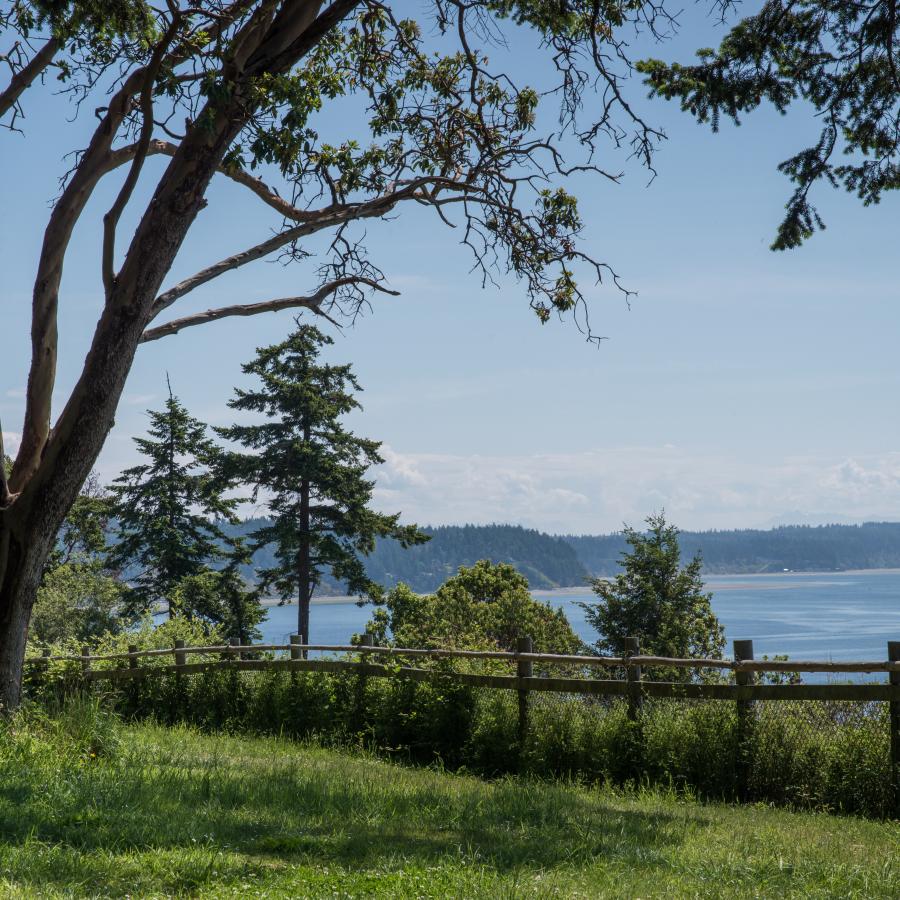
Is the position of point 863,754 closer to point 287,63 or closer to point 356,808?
point 356,808

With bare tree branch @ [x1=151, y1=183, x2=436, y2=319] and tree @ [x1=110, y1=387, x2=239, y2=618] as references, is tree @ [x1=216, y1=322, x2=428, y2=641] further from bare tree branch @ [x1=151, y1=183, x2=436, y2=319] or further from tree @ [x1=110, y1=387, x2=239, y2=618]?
bare tree branch @ [x1=151, y1=183, x2=436, y2=319]

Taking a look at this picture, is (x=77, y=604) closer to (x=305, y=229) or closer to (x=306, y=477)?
(x=306, y=477)

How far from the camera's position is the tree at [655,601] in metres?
30.1

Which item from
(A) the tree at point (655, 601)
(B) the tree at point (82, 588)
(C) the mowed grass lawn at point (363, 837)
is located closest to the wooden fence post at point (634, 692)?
(C) the mowed grass lawn at point (363, 837)

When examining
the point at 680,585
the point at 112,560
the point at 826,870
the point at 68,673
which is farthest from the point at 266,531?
the point at 826,870

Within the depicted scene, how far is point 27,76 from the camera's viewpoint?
10.5 metres

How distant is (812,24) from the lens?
28.5 feet

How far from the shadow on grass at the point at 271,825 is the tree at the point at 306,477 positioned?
2896cm

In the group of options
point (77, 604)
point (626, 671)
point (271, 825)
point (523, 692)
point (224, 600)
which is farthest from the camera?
point (77, 604)

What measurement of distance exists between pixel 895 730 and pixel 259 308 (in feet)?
27.2

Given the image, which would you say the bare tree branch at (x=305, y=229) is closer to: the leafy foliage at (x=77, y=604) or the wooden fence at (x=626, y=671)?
the wooden fence at (x=626, y=671)

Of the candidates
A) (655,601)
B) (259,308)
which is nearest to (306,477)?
(655,601)

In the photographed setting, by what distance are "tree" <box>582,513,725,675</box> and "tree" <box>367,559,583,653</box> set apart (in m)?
3.42

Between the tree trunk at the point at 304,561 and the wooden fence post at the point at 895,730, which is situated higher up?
the tree trunk at the point at 304,561
